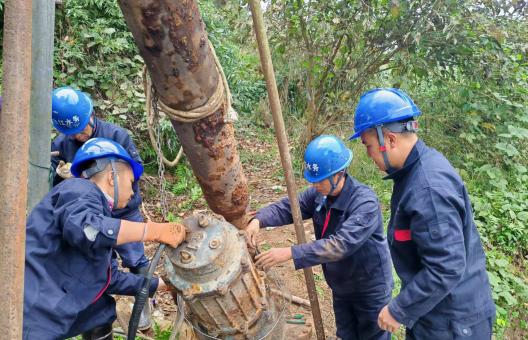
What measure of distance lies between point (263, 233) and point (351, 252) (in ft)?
9.96

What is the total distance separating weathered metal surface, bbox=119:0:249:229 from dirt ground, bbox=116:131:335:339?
1.00 m

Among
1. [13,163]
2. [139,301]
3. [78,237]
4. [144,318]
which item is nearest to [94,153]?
[78,237]

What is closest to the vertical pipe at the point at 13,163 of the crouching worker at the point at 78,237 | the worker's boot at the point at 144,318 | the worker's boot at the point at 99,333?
the crouching worker at the point at 78,237

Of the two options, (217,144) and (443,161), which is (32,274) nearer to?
(217,144)

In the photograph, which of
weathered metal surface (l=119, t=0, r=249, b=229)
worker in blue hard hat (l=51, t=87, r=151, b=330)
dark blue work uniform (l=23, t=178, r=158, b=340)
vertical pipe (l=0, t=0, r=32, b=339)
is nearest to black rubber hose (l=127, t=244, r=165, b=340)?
dark blue work uniform (l=23, t=178, r=158, b=340)

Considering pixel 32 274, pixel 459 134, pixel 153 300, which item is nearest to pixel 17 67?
pixel 32 274

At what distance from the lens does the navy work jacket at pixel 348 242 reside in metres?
2.61

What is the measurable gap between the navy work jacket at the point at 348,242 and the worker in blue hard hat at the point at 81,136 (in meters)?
1.34

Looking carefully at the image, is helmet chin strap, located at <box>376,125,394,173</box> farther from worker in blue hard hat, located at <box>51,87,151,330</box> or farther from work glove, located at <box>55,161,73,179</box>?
work glove, located at <box>55,161,73,179</box>

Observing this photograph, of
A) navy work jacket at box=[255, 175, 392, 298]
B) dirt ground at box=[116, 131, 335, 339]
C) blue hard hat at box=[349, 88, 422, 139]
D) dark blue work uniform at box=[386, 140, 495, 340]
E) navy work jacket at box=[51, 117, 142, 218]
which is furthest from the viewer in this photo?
dirt ground at box=[116, 131, 335, 339]

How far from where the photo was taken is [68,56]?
6086 mm

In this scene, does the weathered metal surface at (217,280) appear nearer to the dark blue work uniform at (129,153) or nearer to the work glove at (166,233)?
the work glove at (166,233)

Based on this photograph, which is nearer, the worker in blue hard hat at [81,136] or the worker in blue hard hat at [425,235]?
the worker in blue hard hat at [425,235]

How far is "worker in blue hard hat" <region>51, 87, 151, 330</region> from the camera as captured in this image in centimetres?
330
